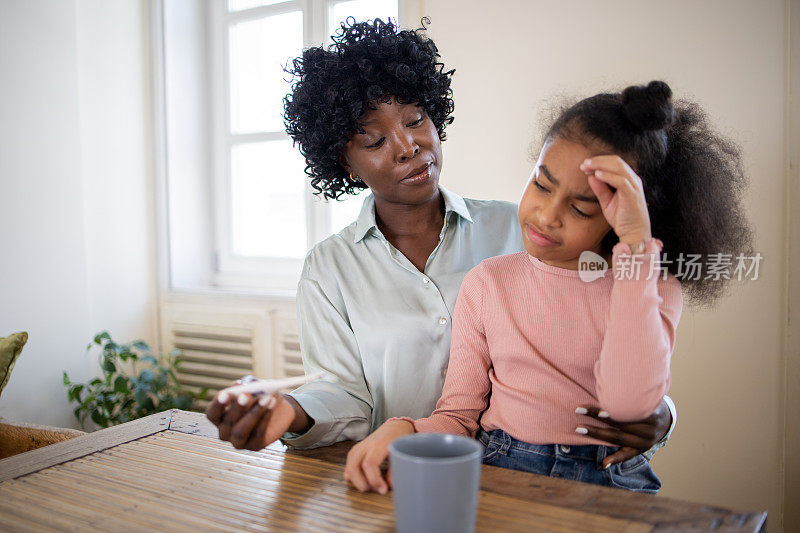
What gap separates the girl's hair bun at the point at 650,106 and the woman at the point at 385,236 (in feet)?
1.82

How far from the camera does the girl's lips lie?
1046 millimetres

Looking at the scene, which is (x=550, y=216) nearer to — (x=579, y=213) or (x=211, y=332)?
(x=579, y=213)

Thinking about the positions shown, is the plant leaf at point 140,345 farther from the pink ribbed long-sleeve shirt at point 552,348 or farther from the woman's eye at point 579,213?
the woman's eye at point 579,213

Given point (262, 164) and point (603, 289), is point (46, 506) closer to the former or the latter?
point (603, 289)

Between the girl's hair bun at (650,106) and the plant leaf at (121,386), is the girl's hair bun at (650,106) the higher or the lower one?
the higher one

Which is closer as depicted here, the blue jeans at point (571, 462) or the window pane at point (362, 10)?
the blue jeans at point (571, 462)

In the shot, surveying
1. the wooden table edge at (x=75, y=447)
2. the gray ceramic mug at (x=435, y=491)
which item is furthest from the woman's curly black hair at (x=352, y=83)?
the gray ceramic mug at (x=435, y=491)

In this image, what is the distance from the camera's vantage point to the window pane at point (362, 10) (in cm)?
288

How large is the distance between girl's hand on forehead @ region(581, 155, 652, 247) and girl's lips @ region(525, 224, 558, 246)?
5.4 inches

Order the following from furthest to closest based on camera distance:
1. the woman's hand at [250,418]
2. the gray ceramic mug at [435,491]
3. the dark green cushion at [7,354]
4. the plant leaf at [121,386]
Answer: the plant leaf at [121,386] → the dark green cushion at [7,354] → the woman's hand at [250,418] → the gray ceramic mug at [435,491]

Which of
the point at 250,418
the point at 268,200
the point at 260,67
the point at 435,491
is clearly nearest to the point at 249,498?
the point at 250,418

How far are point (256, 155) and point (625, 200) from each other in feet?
9.04

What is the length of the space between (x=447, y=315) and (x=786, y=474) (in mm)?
1368

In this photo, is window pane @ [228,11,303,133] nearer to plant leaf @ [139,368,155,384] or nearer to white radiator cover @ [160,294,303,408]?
white radiator cover @ [160,294,303,408]
